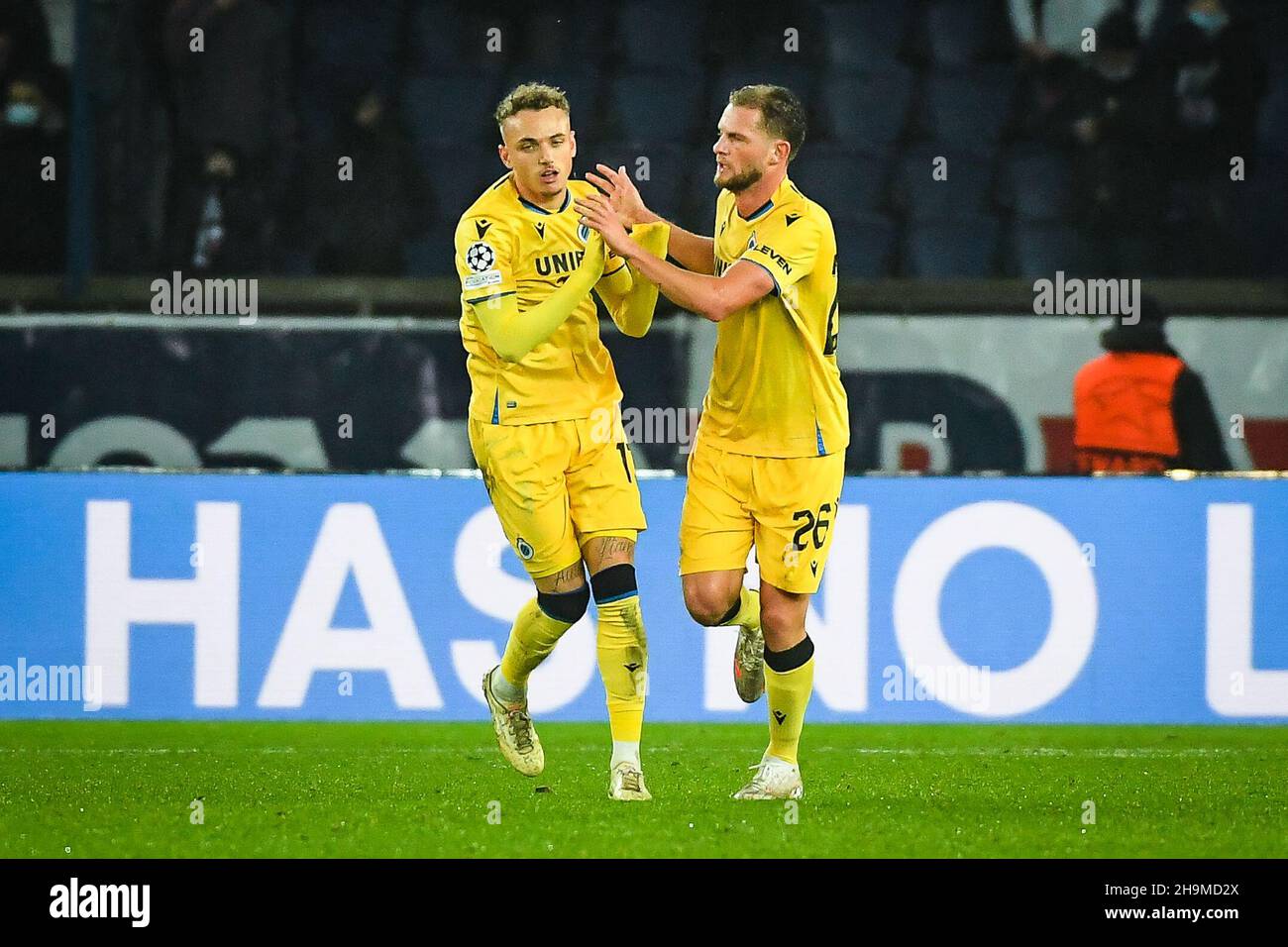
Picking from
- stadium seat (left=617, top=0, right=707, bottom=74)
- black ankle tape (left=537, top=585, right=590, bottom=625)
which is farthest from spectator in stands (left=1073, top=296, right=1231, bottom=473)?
black ankle tape (left=537, top=585, right=590, bottom=625)

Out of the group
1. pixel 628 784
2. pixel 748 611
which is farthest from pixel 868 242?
pixel 628 784

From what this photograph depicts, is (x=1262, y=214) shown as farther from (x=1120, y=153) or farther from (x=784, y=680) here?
(x=784, y=680)

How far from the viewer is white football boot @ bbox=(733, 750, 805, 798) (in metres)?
5.02

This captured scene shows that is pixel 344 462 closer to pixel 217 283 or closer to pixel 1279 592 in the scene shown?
pixel 217 283

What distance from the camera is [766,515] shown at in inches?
197

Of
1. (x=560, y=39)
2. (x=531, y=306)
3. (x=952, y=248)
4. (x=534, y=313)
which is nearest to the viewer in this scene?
(x=534, y=313)

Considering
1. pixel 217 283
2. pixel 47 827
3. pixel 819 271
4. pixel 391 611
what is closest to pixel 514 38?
pixel 217 283

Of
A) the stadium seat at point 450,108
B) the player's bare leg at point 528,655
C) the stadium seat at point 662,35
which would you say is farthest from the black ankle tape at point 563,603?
the stadium seat at point 662,35

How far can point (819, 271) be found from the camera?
495cm

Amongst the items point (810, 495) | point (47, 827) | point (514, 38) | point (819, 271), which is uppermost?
point (514, 38)

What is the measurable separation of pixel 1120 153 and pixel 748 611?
13.6ft

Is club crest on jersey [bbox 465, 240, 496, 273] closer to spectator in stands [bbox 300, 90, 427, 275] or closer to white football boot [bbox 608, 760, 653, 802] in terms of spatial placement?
white football boot [bbox 608, 760, 653, 802]

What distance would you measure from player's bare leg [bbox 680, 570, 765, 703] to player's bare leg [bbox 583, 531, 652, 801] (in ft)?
0.56

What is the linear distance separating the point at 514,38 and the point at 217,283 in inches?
75.4
